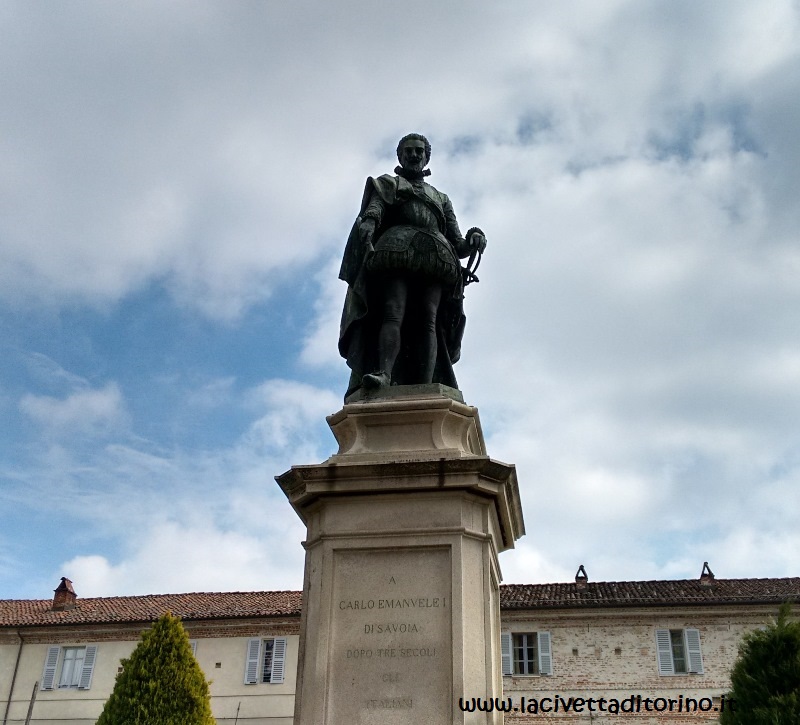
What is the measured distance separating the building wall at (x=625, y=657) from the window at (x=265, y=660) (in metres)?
8.10

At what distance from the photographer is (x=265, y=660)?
3303 cm

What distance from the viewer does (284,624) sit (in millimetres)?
32969

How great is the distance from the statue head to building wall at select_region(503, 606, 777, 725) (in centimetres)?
2608

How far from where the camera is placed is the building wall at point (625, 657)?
3077 cm

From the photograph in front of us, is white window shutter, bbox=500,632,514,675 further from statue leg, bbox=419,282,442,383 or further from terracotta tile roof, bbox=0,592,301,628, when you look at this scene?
statue leg, bbox=419,282,442,383

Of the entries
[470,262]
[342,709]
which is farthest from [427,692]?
[470,262]

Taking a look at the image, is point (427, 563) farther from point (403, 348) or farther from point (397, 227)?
point (397, 227)

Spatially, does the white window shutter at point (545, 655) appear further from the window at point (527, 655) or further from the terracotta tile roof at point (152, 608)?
the terracotta tile roof at point (152, 608)

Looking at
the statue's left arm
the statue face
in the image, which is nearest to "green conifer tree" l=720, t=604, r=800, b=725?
the statue's left arm

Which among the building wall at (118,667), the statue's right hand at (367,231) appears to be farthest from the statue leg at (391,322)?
the building wall at (118,667)

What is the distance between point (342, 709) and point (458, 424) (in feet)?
7.69

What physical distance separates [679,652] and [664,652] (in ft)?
1.81

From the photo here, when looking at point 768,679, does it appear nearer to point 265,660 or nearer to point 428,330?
point 428,330

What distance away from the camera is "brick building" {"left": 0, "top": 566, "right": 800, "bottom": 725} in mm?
31062
